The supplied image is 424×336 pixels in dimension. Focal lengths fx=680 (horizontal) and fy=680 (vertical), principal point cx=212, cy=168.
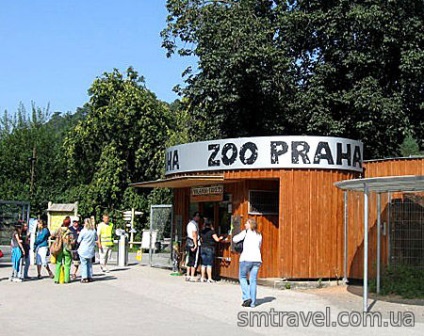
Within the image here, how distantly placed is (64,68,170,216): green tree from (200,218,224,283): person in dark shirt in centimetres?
2739

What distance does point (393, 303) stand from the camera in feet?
48.4

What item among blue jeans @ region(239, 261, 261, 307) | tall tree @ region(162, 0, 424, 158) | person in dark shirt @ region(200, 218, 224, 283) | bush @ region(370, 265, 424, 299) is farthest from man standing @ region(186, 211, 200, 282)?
tall tree @ region(162, 0, 424, 158)

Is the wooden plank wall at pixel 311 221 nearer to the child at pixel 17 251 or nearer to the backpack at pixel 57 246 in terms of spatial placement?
the backpack at pixel 57 246

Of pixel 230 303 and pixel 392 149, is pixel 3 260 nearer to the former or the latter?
pixel 230 303

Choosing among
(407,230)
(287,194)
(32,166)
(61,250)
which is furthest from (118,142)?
(407,230)

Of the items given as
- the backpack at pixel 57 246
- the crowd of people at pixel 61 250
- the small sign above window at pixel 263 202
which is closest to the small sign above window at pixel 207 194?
the small sign above window at pixel 263 202

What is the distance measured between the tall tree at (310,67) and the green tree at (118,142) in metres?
19.0

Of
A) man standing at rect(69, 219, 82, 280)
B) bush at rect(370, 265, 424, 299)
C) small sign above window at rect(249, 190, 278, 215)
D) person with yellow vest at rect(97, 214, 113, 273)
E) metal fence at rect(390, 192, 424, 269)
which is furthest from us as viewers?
person with yellow vest at rect(97, 214, 113, 273)

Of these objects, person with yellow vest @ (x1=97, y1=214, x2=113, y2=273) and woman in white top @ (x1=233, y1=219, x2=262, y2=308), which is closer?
woman in white top @ (x1=233, y1=219, x2=262, y2=308)

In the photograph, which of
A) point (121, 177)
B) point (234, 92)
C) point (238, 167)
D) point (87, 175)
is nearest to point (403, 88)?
point (234, 92)

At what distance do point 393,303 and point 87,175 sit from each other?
1546 inches

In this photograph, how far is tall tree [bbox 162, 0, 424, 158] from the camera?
24578mm

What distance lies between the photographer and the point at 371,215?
18.0m

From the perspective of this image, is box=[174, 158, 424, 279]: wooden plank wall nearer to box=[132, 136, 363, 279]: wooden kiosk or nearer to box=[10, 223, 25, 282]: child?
box=[132, 136, 363, 279]: wooden kiosk
